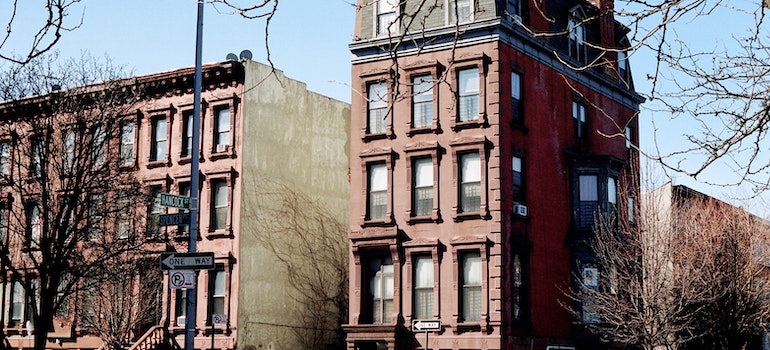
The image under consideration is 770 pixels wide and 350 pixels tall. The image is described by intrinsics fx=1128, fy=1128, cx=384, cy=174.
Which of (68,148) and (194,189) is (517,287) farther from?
(194,189)

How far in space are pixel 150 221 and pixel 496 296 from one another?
45.3ft

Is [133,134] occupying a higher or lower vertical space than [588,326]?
higher

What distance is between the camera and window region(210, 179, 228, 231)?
42.9 metres

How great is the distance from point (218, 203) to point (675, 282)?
56.6 feet

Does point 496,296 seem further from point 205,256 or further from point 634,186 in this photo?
point 205,256

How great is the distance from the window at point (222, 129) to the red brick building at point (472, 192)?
5207mm

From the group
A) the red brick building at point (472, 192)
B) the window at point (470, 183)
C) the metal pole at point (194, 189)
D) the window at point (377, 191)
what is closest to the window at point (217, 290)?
the red brick building at point (472, 192)

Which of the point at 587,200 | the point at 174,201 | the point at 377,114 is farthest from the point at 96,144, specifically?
the point at 587,200

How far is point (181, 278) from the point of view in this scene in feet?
77.9

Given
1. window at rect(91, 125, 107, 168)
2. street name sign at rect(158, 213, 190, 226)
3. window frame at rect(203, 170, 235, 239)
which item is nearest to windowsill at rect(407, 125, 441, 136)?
window frame at rect(203, 170, 235, 239)

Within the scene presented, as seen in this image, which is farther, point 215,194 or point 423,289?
point 215,194

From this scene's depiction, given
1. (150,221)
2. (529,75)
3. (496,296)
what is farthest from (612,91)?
(150,221)

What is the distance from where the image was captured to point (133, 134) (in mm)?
46344

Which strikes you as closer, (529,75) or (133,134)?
(529,75)
